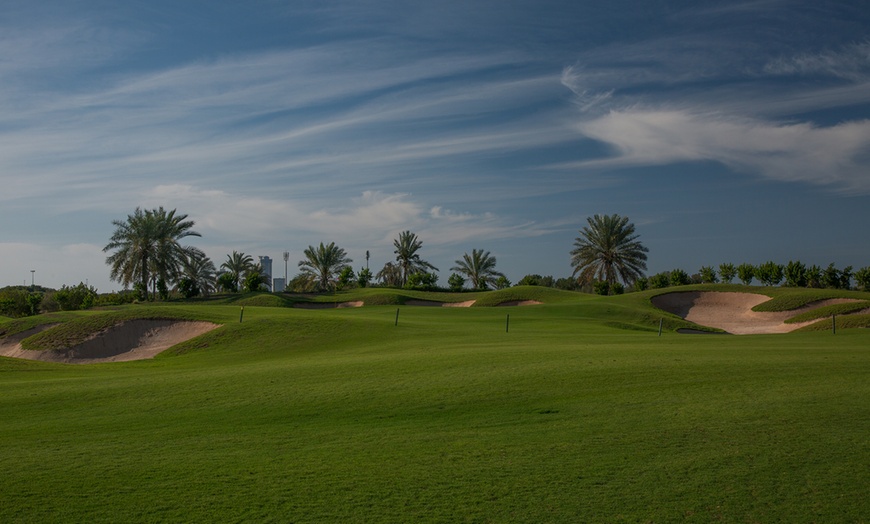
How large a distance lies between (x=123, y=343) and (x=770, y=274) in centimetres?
6289

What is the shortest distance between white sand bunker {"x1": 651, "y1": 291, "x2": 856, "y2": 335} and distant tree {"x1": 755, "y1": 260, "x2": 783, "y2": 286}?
42.9 ft

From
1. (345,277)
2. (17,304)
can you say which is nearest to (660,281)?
(345,277)

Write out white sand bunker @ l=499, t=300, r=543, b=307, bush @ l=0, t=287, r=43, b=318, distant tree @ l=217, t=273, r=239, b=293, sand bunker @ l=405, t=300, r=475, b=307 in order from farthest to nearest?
distant tree @ l=217, t=273, r=239, b=293 → sand bunker @ l=405, t=300, r=475, b=307 → white sand bunker @ l=499, t=300, r=543, b=307 → bush @ l=0, t=287, r=43, b=318

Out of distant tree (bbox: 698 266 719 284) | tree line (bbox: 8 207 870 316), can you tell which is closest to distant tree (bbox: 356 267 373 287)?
tree line (bbox: 8 207 870 316)

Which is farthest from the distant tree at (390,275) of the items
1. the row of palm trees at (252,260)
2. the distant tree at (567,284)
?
the distant tree at (567,284)

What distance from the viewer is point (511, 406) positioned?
1314 centimetres

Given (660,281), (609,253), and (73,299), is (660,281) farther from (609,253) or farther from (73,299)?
(73,299)

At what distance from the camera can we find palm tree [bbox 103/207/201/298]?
65.8 meters

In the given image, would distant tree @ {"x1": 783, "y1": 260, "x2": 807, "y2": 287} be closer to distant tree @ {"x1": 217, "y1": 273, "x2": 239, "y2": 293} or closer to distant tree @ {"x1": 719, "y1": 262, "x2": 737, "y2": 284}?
distant tree @ {"x1": 719, "y1": 262, "x2": 737, "y2": 284}

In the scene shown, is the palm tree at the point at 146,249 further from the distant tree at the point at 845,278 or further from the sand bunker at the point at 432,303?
the distant tree at the point at 845,278

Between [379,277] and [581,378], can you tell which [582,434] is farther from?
[379,277]

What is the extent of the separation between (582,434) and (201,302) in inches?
2197

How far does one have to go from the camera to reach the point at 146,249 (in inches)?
2613

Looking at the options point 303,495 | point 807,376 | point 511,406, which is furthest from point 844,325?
point 303,495
